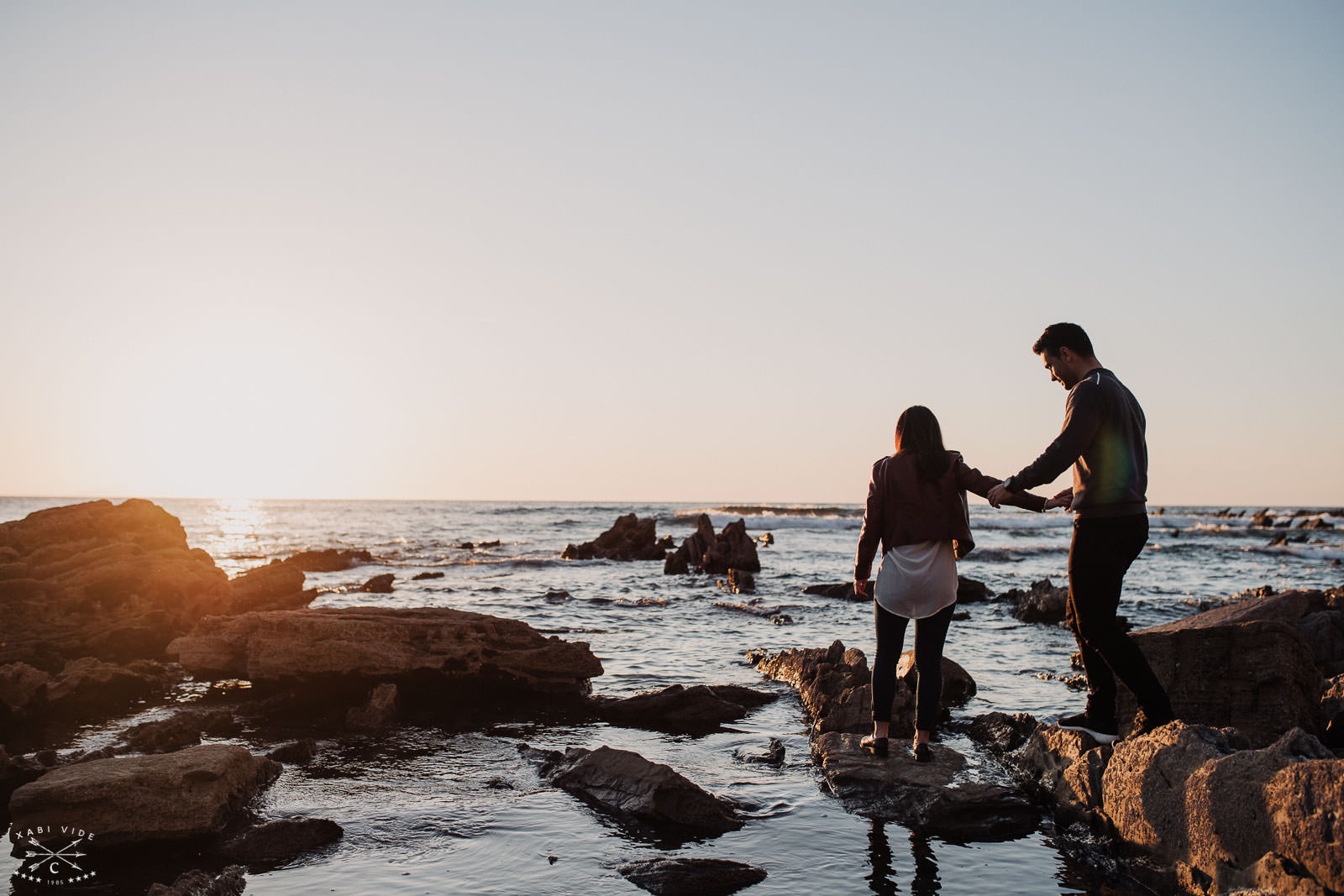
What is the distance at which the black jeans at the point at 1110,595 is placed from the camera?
17.0ft

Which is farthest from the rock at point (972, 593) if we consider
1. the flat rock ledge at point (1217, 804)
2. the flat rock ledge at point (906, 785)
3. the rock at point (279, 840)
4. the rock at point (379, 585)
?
the rock at point (279, 840)

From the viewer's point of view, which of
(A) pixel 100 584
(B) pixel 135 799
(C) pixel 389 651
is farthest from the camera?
(A) pixel 100 584

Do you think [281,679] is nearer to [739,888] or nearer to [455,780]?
[455,780]

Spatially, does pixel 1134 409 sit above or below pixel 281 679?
above

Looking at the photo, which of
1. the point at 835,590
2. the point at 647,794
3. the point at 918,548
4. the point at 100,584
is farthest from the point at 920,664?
the point at 835,590

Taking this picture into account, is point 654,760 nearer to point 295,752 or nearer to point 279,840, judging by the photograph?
point 295,752

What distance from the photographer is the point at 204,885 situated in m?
4.16

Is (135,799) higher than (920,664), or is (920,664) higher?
(920,664)

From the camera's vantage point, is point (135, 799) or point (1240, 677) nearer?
point (135, 799)

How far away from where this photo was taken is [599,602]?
59.7 feet

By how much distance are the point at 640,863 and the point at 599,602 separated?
13.8 meters

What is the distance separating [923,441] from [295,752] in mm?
5170

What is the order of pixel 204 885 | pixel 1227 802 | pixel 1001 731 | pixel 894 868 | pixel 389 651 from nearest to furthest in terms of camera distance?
1. pixel 1227 802
2. pixel 204 885
3. pixel 894 868
4. pixel 1001 731
5. pixel 389 651

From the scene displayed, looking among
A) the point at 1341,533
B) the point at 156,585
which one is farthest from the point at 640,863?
the point at 1341,533
